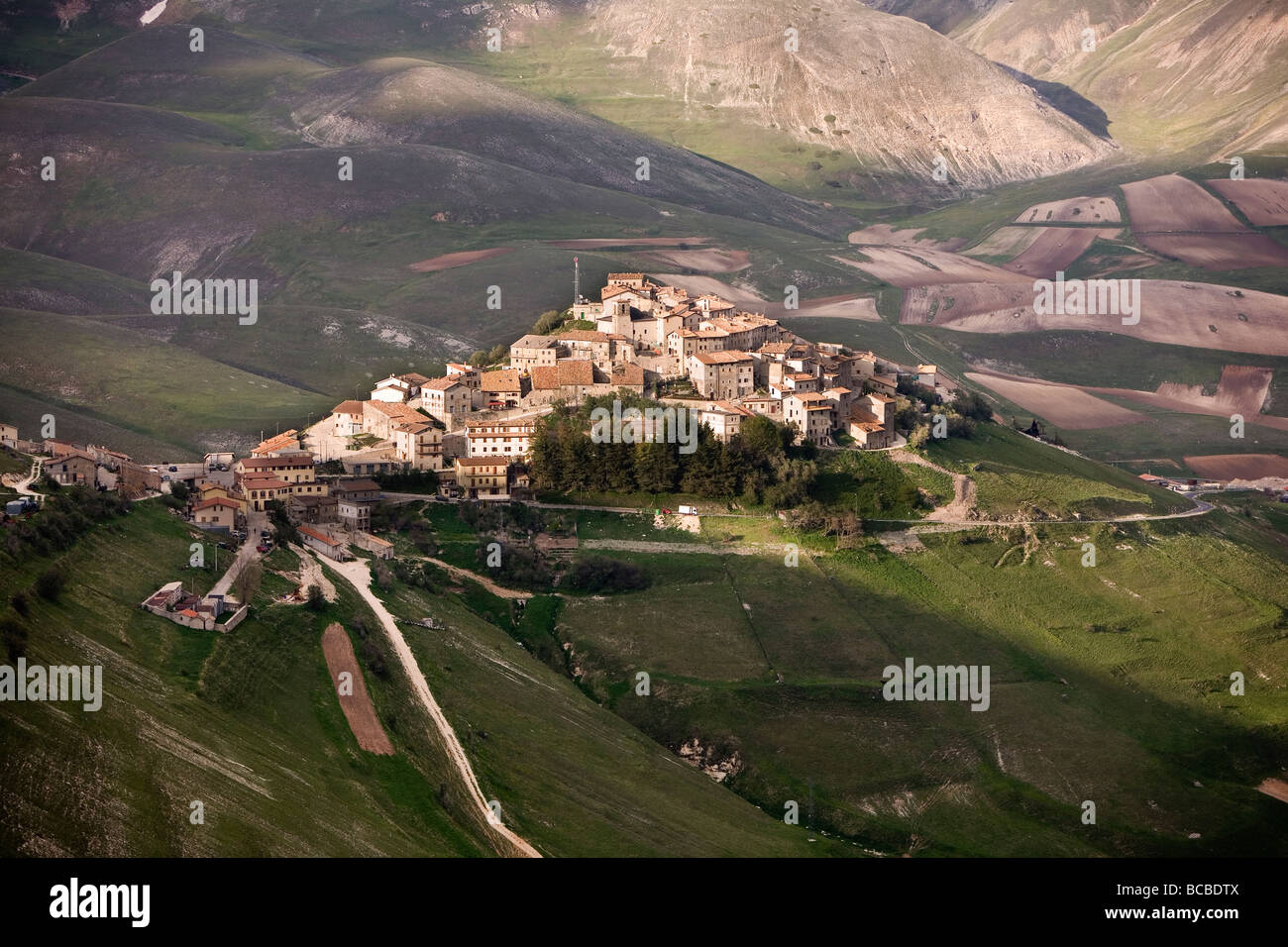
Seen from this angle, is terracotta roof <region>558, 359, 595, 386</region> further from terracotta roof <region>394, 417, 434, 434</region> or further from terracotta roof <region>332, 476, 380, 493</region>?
terracotta roof <region>332, 476, 380, 493</region>

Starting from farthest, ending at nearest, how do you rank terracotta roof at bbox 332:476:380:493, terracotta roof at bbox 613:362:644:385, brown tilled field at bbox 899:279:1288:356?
brown tilled field at bbox 899:279:1288:356, terracotta roof at bbox 613:362:644:385, terracotta roof at bbox 332:476:380:493

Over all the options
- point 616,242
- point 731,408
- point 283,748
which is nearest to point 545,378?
point 731,408

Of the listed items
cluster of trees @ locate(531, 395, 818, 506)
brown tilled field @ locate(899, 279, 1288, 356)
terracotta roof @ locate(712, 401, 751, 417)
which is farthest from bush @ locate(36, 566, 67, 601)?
brown tilled field @ locate(899, 279, 1288, 356)

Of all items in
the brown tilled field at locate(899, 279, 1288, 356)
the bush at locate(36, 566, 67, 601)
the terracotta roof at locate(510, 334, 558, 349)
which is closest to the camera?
the bush at locate(36, 566, 67, 601)

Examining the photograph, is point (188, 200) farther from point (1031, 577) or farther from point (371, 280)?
point (1031, 577)

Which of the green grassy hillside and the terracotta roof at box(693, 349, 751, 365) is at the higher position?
the terracotta roof at box(693, 349, 751, 365)

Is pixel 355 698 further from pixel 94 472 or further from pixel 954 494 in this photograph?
pixel 954 494
